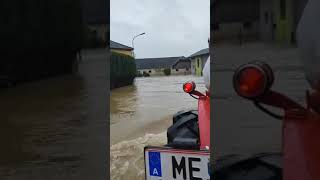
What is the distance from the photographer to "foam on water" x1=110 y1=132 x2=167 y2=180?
5.05m

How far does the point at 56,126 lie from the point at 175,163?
108cm

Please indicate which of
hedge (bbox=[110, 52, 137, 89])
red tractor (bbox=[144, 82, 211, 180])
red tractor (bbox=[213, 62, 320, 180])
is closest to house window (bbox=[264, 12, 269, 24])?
red tractor (bbox=[213, 62, 320, 180])

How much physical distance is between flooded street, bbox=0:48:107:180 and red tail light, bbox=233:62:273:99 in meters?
0.52

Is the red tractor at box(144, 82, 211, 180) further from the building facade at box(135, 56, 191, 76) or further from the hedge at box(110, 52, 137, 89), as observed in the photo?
the building facade at box(135, 56, 191, 76)

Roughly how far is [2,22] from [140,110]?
38.6 feet

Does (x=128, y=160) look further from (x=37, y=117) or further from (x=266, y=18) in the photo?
(x=266, y=18)

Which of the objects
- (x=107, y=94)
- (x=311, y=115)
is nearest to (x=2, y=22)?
(x=107, y=94)

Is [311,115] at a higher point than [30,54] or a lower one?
lower

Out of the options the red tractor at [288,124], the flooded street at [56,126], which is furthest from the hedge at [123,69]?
the red tractor at [288,124]

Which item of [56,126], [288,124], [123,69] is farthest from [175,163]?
[123,69]

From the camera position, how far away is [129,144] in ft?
22.5

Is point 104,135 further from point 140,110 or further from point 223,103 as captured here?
point 140,110

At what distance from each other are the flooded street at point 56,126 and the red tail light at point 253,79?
52cm

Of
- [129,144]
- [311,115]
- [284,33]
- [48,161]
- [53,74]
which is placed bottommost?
[129,144]
